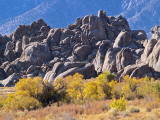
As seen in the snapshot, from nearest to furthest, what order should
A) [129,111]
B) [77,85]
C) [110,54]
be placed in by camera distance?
[129,111] < [77,85] < [110,54]

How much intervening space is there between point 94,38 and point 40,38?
18911mm

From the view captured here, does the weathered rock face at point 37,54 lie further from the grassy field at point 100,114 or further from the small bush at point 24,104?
the grassy field at point 100,114

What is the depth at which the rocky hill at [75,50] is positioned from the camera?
56.0m

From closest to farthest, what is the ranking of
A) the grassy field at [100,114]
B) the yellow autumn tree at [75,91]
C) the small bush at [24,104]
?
1. the grassy field at [100,114]
2. the small bush at [24,104]
3. the yellow autumn tree at [75,91]

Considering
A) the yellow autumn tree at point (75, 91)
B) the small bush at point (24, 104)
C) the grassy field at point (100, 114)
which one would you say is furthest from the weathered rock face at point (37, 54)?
the grassy field at point (100, 114)

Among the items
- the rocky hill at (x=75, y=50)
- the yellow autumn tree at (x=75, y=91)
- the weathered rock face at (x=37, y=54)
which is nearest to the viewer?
the yellow autumn tree at (x=75, y=91)

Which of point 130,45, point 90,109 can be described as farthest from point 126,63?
point 90,109

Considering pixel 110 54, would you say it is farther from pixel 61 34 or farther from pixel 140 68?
pixel 61 34

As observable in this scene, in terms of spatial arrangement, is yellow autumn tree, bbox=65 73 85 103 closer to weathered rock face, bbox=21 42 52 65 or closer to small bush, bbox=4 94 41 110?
small bush, bbox=4 94 41 110

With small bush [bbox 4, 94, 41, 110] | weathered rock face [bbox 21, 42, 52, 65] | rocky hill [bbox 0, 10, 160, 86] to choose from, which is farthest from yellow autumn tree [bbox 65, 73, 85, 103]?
weathered rock face [bbox 21, 42, 52, 65]

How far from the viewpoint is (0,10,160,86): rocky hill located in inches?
2203

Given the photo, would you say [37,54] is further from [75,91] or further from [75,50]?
[75,91]

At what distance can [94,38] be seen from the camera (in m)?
80.4

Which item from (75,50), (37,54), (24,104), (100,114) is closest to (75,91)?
(24,104)
